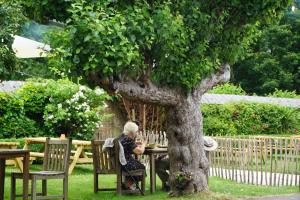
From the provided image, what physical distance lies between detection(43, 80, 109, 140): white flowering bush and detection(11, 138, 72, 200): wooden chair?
7323 mm

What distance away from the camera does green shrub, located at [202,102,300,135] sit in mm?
24330

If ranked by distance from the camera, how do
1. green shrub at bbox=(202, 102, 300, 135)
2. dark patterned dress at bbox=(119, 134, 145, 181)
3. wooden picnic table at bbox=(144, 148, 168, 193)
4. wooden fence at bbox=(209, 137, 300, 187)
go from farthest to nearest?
green shrub at bbox=(202, 102, 300, 135), wooden fence at bbox=(209, 137, 300, 187), wooden picnic table at bbox=(144, 148, 168, 193), dark patterned dress at bbox=(119, 134, 145, 181)

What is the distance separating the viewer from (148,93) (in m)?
11.0

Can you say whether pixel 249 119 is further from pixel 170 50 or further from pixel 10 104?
pixel 170 50

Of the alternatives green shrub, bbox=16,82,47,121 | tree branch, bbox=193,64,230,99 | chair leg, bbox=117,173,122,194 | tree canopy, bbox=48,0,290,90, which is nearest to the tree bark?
tree branch, bbox=193,64,230,99

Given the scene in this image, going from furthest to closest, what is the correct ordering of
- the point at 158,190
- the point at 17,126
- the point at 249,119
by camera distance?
the point at 249,119 → the point at 17,126 → the point at 158,190

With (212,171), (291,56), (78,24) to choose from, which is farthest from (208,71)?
(291,56)

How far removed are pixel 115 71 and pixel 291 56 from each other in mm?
36913

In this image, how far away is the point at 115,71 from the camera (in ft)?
33.2

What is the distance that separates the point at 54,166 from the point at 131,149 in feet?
6.57

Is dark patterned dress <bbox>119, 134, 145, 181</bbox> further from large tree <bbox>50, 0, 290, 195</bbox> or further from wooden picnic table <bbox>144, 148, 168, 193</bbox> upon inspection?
large tree <bbox>50, 0, 290, 195</bbox>

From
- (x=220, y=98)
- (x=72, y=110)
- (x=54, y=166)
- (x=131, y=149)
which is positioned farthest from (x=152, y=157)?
(x=220, y=98)

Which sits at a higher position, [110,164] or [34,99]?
[34,99]

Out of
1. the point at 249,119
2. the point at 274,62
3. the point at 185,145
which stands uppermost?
the point at 274,62
